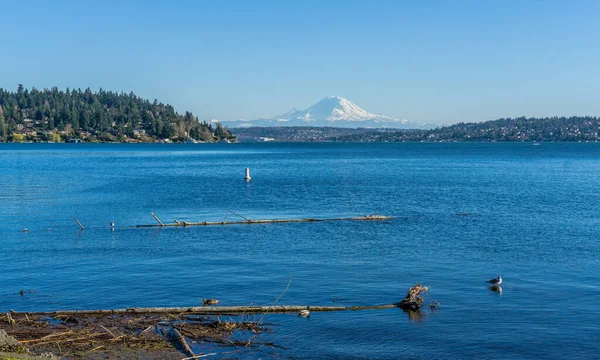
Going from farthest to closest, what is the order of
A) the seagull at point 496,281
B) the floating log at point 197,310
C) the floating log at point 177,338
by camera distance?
the seagull at point 496,281, the floating log at point 197,310, the floating log at point 177,338

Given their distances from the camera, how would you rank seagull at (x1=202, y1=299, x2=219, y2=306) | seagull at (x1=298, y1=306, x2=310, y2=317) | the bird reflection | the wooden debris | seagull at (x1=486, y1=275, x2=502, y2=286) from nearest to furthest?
seagull at (x1=298, y1=306, x2=310, y2=317) → seagull at (x1=202, y1=299, x2=219, y2=306) → the wooden debris → the bird reflection → seagull at (x1=486, y1=275, x2=502, y2=286)

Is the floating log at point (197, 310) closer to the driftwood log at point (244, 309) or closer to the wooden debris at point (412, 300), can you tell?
the driftwood log at point (244, 309)

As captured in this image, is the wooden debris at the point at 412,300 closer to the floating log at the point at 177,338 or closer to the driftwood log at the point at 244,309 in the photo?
the driftwood log at the point at 244,309

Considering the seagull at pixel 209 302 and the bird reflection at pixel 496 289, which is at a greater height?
the seagull at pixel 209 302

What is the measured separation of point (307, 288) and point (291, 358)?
25.3 feet

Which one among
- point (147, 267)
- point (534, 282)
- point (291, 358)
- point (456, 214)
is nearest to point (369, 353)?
point (291, 358)

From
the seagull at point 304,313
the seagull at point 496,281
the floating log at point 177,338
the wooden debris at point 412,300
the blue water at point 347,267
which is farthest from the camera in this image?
the seagull at point 496,281

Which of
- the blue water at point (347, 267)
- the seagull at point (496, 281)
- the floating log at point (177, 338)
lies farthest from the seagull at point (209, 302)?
the seagull at point (496, 281)

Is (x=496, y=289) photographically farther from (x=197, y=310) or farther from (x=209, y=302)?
(x=197, y=310)

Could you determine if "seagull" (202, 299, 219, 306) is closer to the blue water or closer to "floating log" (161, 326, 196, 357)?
the blue water

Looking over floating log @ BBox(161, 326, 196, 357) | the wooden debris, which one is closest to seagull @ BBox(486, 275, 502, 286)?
the wooden debris

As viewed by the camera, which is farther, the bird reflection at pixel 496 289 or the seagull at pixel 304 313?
the bird reflection at pixel 496 289

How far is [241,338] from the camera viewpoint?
19.5 meters

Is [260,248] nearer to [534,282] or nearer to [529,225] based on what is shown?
[534,282]
